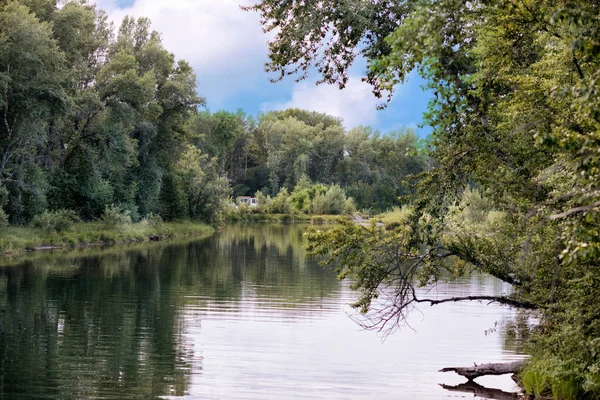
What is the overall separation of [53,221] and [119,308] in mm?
21906

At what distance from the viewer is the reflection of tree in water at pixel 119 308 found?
45.0ft

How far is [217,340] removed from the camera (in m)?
17.8

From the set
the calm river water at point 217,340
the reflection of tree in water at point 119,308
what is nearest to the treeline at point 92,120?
the calm river water at point 217,340

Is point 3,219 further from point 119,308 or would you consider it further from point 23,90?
point 119,308

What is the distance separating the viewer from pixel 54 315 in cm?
2048

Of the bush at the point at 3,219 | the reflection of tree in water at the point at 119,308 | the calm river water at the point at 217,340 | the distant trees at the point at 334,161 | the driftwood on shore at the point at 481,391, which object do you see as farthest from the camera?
the distant trees at the point at 334,161

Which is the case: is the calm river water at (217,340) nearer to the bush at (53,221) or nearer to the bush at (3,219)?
the bush at (3,219)

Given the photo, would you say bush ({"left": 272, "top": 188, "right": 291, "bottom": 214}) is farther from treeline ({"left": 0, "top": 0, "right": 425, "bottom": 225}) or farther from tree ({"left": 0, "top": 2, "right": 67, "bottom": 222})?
tree ({"left": 0, "top": 2, "right": 67, "bottom": 222})

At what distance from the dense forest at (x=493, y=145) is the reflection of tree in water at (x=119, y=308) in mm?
4738

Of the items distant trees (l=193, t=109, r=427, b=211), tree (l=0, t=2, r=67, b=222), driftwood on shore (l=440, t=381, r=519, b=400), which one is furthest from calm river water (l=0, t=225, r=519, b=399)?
distant trees (l=193, t=109, r=427, b=211)

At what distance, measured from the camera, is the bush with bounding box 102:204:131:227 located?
48.4 meters

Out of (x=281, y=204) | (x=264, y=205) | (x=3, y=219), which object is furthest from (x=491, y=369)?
(x=264, y=205)

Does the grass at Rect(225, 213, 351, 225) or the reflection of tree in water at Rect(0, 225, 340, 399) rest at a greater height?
the grass at Rect(225, 213, 351, 225)

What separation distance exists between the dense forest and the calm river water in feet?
8.11
